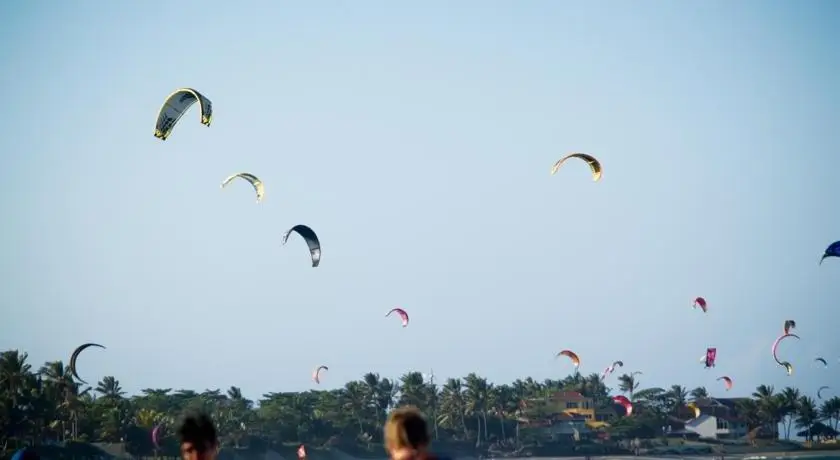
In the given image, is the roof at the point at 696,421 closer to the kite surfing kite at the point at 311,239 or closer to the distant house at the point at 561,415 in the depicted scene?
the distant house at the point at 561,415

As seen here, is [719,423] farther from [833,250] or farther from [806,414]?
[833,250]

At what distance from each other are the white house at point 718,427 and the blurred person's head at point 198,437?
123 m

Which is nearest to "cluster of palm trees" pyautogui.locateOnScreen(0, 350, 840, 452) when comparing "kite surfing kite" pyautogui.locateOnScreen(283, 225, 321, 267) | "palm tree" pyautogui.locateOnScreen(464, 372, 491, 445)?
"palm tree" pyautogui.locateOnScreen(464, 372, 491, 445)

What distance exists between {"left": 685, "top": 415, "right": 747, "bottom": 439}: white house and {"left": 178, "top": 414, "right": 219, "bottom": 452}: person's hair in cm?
12340

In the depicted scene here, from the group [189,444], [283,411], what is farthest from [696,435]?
[189,444]

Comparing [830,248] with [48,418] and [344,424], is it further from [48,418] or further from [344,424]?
[344,424]

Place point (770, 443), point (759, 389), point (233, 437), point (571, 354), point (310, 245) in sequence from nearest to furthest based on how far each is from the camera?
point (310, 245)
point (571, 354)
point (233, 437)
point (770, 443)
point (759, 389)

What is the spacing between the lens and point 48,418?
2788 inches

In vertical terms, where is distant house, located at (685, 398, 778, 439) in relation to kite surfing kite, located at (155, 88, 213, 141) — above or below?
below

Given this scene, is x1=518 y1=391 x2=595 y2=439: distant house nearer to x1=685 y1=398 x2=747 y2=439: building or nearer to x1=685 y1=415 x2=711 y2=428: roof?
x1=685 y1=415 x2=711 y2=428: roof

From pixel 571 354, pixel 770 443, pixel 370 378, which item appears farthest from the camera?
pixel 770 443

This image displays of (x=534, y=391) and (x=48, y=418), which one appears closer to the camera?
(x=48, y=418)

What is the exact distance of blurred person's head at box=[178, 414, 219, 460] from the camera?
16.9ft

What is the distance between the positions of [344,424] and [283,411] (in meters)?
5.68
